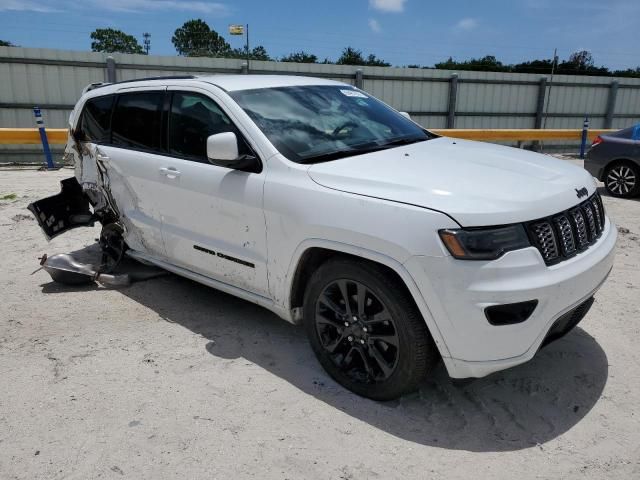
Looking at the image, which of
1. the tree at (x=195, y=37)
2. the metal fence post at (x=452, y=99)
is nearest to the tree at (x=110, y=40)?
the tree at (x=195, y=37)

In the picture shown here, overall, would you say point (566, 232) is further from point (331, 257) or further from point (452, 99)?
point (452, 99)

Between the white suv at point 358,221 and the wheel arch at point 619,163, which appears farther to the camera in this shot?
the wheel arch at point 619,163

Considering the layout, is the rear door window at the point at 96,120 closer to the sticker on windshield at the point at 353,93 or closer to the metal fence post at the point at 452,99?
the sticker on windshield at the point at 353,93

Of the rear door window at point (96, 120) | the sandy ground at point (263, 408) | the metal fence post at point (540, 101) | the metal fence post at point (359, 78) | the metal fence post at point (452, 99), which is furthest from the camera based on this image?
the metal fence post at point (540, 101)

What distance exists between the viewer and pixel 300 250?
125 inches

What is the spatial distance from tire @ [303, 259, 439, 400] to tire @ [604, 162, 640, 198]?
7.55m

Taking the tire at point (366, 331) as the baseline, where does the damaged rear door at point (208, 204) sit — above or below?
Answer: above

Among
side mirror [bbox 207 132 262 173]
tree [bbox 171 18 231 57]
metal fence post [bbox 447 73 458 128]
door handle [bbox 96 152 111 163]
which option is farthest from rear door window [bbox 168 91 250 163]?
tree [bbox 171 18 231 57]

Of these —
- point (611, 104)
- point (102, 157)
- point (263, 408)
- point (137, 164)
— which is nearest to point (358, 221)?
point (263, 408)

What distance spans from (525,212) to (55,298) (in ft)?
13.1

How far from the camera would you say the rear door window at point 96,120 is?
4.75 meters

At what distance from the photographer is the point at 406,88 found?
17.0m

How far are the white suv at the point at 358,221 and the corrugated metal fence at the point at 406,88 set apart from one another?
10.2 m

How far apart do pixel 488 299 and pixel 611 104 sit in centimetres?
2011
